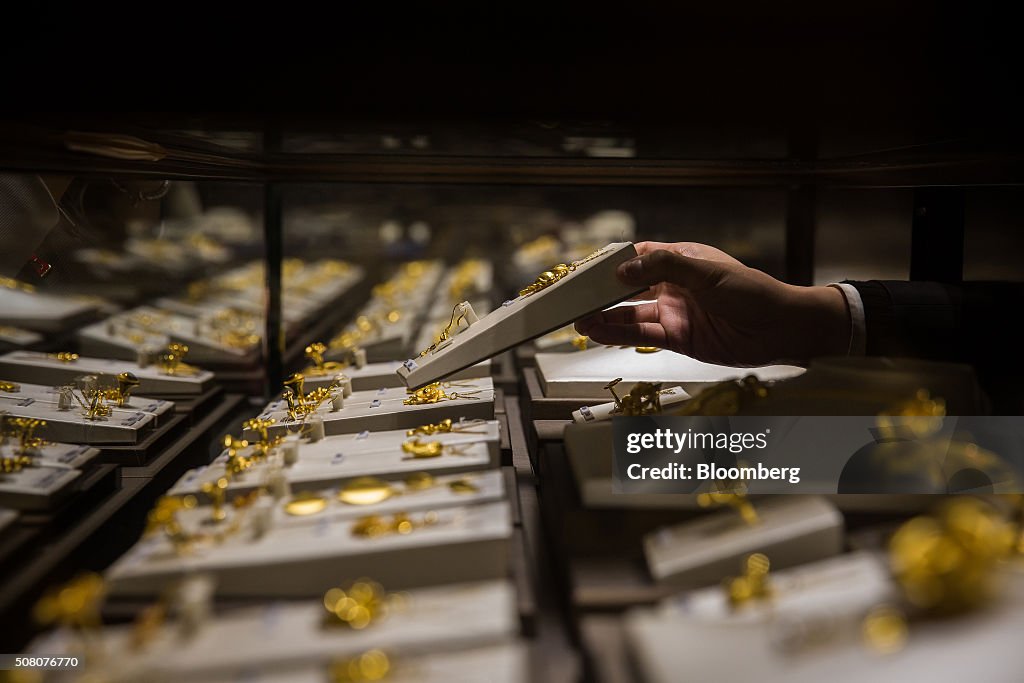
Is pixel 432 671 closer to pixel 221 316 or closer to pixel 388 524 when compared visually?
pixel 388 524

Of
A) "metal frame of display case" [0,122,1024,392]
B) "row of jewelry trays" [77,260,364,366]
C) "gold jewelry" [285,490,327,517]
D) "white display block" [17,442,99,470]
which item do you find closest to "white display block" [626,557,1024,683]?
"gold jewelry" [285,490,327,517]

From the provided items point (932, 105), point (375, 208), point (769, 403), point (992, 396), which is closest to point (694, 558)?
point (769, 403)

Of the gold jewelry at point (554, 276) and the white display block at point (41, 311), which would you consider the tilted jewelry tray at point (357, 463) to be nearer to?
the gold jewelry at point (554, 276)

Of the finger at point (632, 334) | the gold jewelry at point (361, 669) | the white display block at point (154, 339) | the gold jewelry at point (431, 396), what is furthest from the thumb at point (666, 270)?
the white display block at point (154, 339)

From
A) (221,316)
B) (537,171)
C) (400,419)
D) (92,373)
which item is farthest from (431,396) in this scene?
(221,316)

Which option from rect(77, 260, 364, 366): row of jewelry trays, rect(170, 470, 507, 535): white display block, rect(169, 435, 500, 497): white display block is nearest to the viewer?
rect(170, 470, 507, 535): white display block

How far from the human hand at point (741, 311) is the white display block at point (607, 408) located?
91mm

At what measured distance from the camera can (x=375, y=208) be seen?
2.11 metres

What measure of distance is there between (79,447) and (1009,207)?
4.14 ft

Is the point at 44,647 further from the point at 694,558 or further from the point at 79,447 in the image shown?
the point at 694,558

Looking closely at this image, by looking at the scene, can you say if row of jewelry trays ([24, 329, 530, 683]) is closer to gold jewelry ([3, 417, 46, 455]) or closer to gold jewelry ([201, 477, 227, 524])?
gold jewelry ([201, 477, 227, 524])

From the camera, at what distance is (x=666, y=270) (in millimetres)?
1029

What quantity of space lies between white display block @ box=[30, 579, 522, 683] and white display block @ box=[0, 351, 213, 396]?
0.78 m

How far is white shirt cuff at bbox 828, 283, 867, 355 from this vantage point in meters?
1.10
